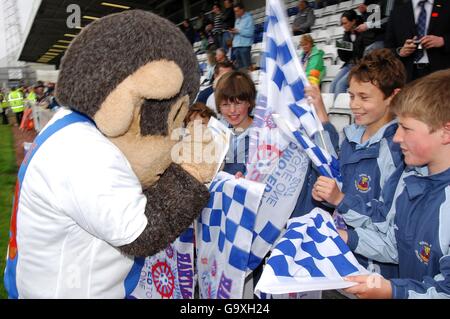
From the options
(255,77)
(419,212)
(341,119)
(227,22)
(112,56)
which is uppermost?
(112,56)

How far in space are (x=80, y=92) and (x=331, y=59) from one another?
18.7 feet

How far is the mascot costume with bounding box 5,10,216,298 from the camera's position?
3.33 ft

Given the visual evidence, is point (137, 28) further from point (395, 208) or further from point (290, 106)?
point (395, 208)

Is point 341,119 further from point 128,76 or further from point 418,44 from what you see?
point 128,76

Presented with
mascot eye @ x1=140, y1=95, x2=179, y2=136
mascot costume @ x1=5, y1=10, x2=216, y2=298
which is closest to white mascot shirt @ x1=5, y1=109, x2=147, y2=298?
mascot costume @ x1=5, y1=10, x2=216, y2=298

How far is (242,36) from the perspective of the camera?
734 cm

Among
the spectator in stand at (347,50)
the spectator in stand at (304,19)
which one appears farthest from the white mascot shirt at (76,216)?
the spectator in stand at (304,19)

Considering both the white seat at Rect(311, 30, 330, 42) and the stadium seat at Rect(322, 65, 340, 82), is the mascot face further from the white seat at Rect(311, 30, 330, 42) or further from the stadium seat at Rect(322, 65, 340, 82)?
the white seat at Rect(311, 30, 330, 42)

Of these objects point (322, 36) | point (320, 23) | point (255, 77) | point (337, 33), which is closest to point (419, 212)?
point (255, 77)

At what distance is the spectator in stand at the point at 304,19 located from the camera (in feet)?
22.9

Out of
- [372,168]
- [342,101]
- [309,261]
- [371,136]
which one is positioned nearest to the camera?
[309,261]

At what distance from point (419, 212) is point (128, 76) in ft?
3.68

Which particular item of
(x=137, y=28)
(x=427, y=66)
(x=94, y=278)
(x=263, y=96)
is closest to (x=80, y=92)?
(x=137, y=28)

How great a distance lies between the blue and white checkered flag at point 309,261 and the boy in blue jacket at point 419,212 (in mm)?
75
